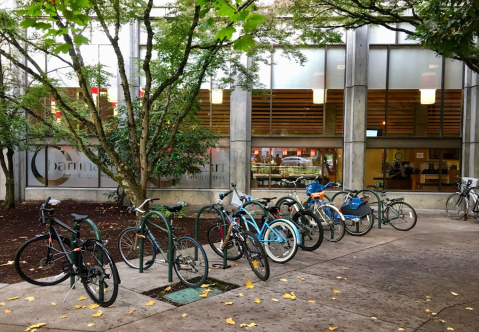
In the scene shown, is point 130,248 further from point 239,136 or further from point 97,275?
point 239,136

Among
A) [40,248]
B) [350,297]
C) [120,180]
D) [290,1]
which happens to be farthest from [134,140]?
[290,1]

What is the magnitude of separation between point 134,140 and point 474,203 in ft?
31.7

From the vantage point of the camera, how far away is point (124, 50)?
47.1 feet

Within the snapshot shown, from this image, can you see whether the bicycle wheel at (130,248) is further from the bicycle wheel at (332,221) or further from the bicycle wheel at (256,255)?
the bicycle wheel at (332,221)

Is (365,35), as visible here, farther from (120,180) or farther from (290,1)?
(120,180)

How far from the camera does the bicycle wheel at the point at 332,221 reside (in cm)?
824

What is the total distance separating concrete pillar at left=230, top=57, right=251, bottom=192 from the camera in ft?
46.5

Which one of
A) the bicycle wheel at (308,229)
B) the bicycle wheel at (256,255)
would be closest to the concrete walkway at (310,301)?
the bicycle wheel at (256,255)

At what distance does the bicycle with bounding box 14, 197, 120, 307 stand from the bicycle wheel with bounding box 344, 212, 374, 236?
5693 millimetres

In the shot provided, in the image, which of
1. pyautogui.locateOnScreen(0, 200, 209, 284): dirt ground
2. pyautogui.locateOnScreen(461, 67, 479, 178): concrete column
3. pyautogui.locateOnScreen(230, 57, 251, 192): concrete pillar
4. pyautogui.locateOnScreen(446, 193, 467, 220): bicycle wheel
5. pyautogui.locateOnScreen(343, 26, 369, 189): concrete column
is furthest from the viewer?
pyautogui.locateOnScreen(230, 57, 251, 192): concrete pillar

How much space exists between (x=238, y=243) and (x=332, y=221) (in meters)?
2.91

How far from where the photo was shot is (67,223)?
10.6 metres

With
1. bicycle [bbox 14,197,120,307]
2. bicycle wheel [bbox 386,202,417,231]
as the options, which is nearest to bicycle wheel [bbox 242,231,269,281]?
bicycle [bbox 14,197,120,307]

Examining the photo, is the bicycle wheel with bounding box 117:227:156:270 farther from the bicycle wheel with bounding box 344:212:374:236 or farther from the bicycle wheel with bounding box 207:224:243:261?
the bicycle wheel with bounding box 344:212:374:236
